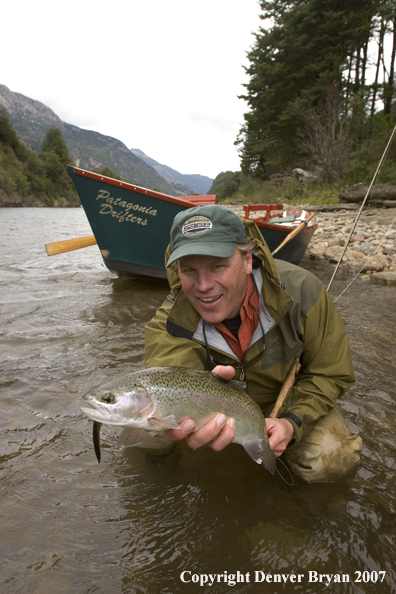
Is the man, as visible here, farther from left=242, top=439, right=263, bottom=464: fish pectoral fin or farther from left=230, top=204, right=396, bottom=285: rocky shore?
left=230, top=204, right=396, bottom=285: rocky shore

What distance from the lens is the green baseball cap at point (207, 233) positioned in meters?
2.11

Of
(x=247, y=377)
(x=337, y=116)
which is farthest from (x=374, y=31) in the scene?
(x=247, y=377)

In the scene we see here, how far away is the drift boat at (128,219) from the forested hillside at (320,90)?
51.0 ft

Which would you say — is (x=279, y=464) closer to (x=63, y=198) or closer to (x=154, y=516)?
(x=154, y=516)

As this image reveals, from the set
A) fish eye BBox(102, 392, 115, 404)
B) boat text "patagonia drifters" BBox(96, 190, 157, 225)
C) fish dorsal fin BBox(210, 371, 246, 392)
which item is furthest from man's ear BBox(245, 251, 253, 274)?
boat text "patagonia drifters" BBox(96, 190, 157, 225)

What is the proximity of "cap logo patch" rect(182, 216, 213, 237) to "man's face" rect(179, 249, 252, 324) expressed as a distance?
155 millimetres

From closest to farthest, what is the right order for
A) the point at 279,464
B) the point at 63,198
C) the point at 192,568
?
the point at 192,568 < the point at 279,464 < the point at 63,198

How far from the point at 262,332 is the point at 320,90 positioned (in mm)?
31968

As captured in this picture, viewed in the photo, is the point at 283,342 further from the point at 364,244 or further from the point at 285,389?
the point at 364,244

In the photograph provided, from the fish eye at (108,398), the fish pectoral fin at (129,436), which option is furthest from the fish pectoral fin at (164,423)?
the fish eye at (108,398)

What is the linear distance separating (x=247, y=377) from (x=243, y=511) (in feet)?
2.82

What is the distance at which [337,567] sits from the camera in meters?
2.00

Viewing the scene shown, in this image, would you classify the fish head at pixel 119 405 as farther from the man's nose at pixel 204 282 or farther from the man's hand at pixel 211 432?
the man's nose at pixel 204 282

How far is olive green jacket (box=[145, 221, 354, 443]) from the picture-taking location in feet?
7.75
